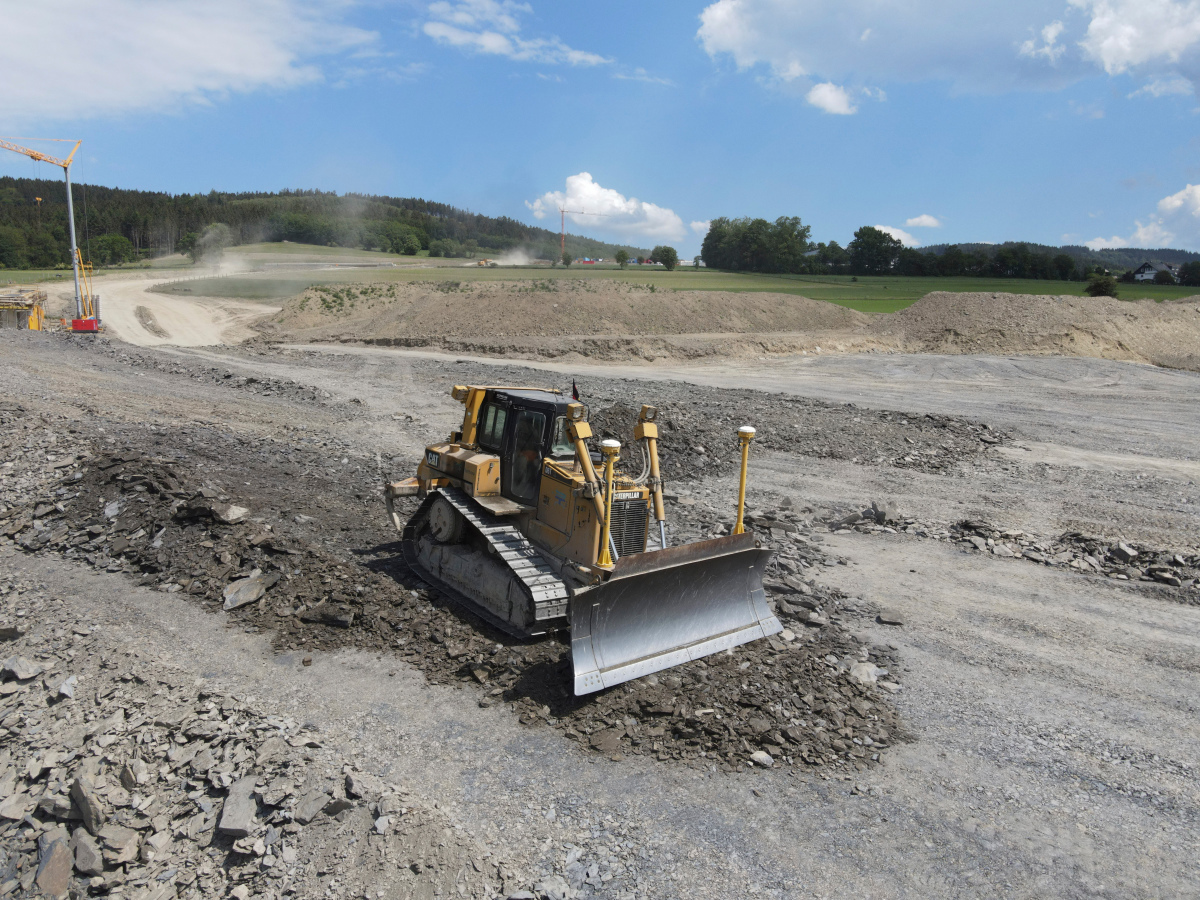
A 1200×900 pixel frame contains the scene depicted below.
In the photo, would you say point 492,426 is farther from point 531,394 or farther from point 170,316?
point 170,316

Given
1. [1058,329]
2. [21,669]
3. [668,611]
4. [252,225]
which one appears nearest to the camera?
[21,669]

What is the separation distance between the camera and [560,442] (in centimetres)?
740

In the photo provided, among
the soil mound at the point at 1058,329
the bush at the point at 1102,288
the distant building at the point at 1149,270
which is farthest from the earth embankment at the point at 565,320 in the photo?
the distant building at the point at 1149,270

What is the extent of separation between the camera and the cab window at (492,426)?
8.02m

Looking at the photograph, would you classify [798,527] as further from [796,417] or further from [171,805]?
[171,805]

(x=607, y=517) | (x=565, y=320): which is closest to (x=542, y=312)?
(x=565, y=320)

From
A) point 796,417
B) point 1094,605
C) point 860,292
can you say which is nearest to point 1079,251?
Result: point 860,292

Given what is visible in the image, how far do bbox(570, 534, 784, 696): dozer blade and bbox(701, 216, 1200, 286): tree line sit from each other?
76.3 meters

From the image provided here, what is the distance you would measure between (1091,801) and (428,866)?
442 centimetres

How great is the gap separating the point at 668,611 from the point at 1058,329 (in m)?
34.5

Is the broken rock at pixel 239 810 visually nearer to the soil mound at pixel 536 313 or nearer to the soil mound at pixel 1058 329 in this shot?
the soil mound at pixel 536 313

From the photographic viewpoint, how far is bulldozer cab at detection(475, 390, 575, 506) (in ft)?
24.1

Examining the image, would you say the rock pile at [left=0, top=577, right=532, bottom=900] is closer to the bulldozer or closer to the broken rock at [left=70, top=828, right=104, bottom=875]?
the broken rock at [left=70, top=828, right=104, bottom=875]

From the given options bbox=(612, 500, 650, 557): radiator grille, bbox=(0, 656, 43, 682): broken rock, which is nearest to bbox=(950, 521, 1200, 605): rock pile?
bbox=(612, 500, 650, 557): radiator grille
